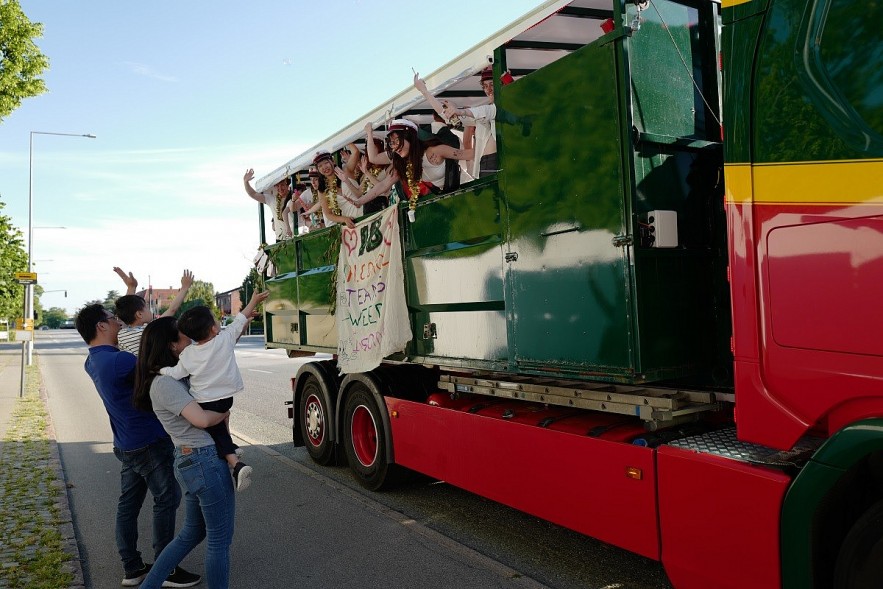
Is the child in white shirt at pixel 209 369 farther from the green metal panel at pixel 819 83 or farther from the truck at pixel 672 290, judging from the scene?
the green metal panel at pixel 819 83

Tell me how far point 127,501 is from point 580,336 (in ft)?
10.3

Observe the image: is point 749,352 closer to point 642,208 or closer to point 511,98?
point 642,208

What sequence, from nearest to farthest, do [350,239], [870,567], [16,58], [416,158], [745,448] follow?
[870,567] → [745,448] → [416,158] → [350,239] → [16,58]

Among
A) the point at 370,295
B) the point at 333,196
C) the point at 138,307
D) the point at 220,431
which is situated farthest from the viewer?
the point at 333,196

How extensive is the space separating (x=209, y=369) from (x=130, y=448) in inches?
43.5

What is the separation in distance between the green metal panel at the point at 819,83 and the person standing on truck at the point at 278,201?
643 cm

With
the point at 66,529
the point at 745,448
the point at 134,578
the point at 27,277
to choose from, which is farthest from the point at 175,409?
the point at 27,277

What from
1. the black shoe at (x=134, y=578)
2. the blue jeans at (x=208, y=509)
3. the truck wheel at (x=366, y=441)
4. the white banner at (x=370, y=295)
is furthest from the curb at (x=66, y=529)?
the white banner at (x=370, y=295)

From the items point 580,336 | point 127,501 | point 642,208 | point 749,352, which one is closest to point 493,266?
point 580,336

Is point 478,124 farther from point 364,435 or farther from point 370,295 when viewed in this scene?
point 364,435

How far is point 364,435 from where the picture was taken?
6.72 meters

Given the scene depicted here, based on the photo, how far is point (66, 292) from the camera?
83125 mm

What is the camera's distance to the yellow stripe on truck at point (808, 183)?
8.02 ft

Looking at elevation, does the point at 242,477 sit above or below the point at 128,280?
below
